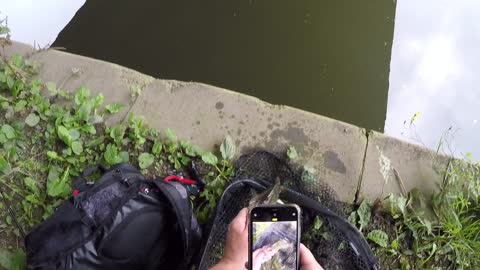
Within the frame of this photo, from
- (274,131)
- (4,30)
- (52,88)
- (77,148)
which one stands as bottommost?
(77,148)

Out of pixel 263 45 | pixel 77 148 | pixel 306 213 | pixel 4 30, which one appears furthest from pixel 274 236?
pixel 4 30

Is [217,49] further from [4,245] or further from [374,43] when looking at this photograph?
[4,245]

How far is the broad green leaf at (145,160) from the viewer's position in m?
1.92

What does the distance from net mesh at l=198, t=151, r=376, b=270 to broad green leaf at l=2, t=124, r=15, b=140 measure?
938 millimetres

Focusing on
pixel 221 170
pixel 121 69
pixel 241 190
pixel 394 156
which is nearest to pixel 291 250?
pixel 241 190

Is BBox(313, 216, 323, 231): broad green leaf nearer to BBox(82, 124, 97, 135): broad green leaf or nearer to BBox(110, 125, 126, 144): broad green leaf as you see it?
BBox(110, 125, 126, 144): broad green leaf

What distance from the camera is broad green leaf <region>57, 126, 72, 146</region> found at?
1904 millimetres

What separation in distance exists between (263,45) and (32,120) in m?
1.21

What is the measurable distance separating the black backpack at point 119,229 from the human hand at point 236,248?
0.86 ft

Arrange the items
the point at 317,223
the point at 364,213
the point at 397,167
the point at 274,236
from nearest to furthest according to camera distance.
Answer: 1. the point at 274,236
2. the point at 317,223
3. the point at 364,213
4. the point at 397,167

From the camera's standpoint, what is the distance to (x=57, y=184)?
1.88 m

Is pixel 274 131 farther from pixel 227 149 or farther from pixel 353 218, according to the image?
pixel 353 218

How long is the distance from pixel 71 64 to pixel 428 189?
66.0 inches

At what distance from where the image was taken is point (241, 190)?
5.95ft
